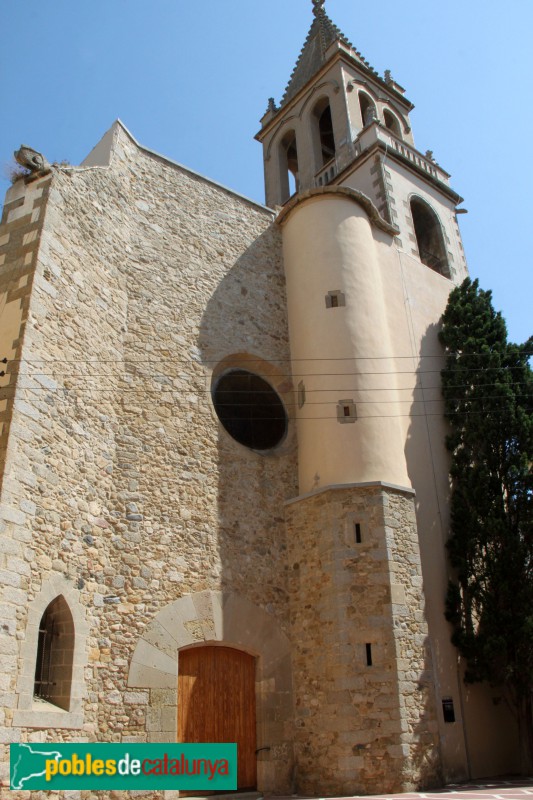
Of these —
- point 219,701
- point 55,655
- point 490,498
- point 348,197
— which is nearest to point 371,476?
point 490,498

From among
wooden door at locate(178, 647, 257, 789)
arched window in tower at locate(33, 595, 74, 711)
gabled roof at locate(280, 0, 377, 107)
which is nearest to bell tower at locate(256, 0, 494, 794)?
wooden door at locate(178, 647, 257, 789)

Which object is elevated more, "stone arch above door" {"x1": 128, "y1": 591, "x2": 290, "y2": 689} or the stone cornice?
the stone cornice

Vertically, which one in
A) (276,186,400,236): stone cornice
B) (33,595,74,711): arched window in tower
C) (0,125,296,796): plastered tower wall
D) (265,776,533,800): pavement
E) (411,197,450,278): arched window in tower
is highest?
(411,197,450,278): arched window in tower

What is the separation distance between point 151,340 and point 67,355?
1818 mm

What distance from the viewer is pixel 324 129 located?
1991 centimetres

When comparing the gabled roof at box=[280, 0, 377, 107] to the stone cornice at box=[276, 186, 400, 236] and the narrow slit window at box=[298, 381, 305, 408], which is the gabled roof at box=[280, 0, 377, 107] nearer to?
the stone cornice at box=[276, 186, 400, 236]

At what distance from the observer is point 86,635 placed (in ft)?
25.3

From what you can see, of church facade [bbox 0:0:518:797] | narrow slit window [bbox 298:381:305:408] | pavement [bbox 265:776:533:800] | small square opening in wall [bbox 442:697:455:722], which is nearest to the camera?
pavement [bbox 265:776:533:800]

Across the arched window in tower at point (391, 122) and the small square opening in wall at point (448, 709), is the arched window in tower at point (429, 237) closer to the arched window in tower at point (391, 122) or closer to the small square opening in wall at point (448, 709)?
the arched window in tower at point (391, 122)

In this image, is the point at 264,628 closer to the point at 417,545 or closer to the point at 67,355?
the point at 417,545

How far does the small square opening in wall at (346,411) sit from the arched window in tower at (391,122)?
36.6 ft

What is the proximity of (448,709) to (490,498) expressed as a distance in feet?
10.4

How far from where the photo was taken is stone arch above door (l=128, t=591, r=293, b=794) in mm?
8125

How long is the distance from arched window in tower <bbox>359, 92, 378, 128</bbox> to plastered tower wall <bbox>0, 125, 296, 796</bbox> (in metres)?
8.13
